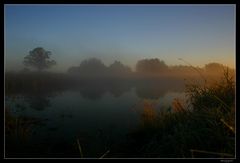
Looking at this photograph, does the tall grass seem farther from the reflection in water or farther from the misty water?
the reflection in water

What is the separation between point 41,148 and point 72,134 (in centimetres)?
83

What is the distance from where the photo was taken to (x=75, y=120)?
615 cm

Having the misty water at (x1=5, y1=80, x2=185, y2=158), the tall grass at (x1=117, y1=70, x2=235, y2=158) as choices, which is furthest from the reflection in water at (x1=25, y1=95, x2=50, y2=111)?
the tall grass at (x1=117, y1=70, x2=235, y2=158)

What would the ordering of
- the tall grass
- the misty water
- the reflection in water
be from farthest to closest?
the reflection in water → the misty water → the tall grass

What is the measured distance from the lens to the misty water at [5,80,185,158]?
4.33m

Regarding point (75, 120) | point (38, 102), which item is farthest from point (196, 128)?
point (38, 102)

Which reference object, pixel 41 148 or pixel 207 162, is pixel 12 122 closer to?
pixel 41 148

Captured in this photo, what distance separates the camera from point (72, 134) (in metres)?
5.12

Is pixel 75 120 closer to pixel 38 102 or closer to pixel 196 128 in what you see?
pixel 38 102

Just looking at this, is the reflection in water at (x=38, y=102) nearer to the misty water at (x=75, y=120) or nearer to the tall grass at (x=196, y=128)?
the misty water at (x=75, y=120)

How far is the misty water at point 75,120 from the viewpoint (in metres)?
4.33

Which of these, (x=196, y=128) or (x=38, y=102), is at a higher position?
(x=38, y=102)

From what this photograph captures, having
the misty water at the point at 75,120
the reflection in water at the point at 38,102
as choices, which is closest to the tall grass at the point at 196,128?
the misty water at the point at 75,120

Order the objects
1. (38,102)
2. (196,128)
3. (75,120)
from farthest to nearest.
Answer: (38,102), (75,120), (196,128)
